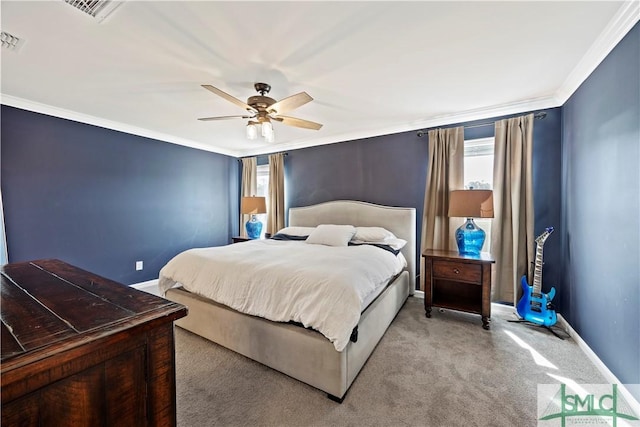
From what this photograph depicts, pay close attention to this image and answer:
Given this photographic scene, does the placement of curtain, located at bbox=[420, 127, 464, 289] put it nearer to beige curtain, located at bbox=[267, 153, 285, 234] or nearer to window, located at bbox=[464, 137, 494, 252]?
window, located at bbox=[464, 137, 494, 252]

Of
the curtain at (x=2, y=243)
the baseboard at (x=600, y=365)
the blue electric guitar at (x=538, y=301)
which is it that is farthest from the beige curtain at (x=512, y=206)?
the curtain at (x=2, y=243)

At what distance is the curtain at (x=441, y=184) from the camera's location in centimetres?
318

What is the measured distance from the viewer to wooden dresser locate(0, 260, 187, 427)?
0.55m

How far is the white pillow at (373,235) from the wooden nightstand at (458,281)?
0.53 meters

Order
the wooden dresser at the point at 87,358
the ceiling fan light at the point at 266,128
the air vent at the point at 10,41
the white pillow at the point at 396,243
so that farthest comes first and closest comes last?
the white pillow at the point at 396,243 → the ceiling fan light at the point at 266,128 → the air vent at the point at 10,41 → the wooden dresser at the point at 87,358

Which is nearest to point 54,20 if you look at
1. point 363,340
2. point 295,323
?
point 295,323

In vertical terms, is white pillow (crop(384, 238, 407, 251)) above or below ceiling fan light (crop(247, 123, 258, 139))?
below

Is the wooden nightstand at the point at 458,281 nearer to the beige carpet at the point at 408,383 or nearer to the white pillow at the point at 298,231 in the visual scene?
the beige carpet at the point at 408,383

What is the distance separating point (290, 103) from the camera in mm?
2211

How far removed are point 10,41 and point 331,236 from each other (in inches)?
125

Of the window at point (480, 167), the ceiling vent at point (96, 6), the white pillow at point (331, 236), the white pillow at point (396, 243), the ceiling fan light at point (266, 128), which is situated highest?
the ceiling vent at point (96, 6)

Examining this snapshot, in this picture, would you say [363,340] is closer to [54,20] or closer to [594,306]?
[594,306]

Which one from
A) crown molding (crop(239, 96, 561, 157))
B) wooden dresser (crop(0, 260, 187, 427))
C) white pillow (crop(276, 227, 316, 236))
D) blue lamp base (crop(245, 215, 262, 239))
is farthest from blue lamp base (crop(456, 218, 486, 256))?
blue lamp base (crop(245, 215, 262, 239))

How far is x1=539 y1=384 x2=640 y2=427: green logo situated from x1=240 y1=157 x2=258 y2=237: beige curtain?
15.3 ft
